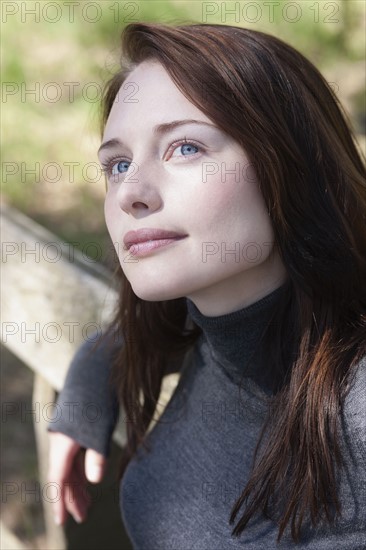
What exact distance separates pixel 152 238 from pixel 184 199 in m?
0.08

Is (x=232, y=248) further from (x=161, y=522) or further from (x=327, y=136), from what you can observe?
(x=161, y=522)

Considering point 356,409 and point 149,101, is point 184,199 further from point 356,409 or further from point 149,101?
point 356,409

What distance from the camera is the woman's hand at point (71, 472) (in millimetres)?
1521

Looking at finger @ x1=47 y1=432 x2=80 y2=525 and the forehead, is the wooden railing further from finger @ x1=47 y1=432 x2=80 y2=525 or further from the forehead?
the forehead

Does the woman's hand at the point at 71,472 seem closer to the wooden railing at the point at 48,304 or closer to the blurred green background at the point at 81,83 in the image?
the wooden railing at the point at 48,304

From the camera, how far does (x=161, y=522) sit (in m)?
1.33

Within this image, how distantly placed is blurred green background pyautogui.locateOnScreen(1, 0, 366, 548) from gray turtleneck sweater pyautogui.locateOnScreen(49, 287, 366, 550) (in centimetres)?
173

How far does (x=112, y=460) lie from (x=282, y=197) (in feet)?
3.10

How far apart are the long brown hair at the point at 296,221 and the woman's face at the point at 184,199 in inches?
1.0

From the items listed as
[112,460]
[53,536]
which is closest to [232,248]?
[112,460]

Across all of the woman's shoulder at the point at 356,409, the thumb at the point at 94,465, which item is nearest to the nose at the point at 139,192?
the woman's shoulder at the point at 356,409

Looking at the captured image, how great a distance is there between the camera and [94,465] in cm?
151

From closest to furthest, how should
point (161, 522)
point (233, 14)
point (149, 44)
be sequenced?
point (149, 44)
point (161, 522)
point (233, 14)

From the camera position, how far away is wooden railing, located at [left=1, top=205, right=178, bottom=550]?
5.20 feet
